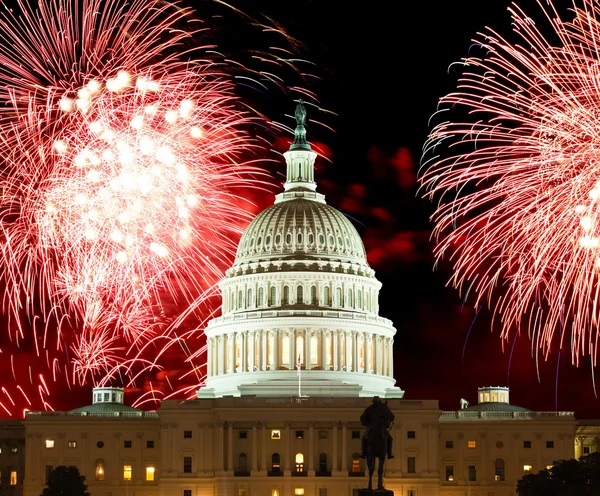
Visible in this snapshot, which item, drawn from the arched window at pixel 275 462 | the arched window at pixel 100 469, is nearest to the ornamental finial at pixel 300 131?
the arched window at pixel 275 462

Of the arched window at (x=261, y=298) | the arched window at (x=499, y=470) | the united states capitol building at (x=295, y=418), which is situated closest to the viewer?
the united states capitol building at (x=295, y=418)

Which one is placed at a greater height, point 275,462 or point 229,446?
point 229,446

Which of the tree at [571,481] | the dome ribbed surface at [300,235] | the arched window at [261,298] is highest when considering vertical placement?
the dome ribbed surface at [300,235]

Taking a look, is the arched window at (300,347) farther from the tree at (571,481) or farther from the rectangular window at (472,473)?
the tree at (571,481)

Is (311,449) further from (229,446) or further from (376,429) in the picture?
(376,429)

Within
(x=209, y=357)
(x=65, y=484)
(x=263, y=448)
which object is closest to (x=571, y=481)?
(x=65, y=484)

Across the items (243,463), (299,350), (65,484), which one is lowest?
(65,484)

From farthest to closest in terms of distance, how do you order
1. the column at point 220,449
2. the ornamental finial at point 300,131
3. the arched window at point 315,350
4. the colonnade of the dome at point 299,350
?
the ornamental finial at point 300,131 → the arched window at point 315,350 → the colonnade of the dome at point 299,350 → the column at point 220,449
